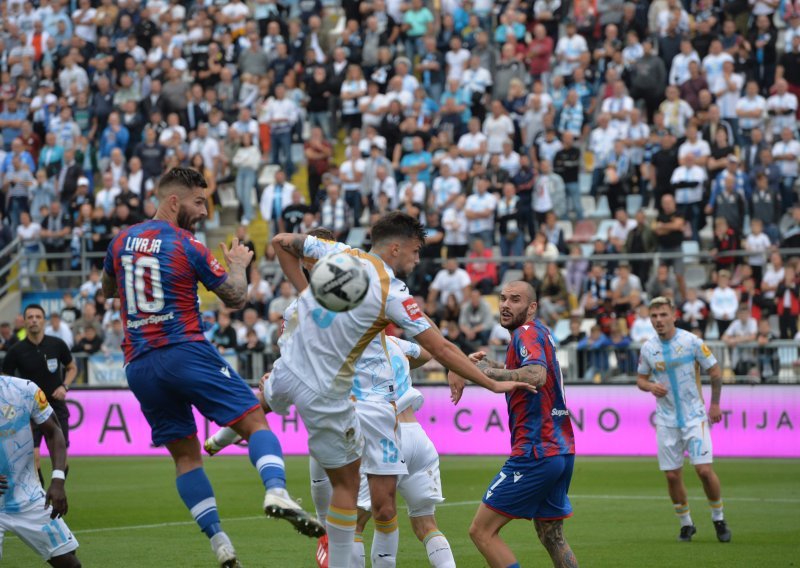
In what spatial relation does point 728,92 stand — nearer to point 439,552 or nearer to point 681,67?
point 681,67

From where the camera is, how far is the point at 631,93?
93.1ft

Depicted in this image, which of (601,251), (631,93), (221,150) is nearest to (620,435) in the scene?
(601,251)

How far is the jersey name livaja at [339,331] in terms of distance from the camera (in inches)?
343

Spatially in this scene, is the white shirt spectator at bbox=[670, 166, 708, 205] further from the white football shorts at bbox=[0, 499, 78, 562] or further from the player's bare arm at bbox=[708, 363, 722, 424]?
the white football shorts at bbox=[0, 499, 78, 562]

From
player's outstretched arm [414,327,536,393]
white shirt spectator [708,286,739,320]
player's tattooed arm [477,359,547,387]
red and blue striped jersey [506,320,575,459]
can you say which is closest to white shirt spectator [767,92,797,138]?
white shirt spectator [708,286,739,320]

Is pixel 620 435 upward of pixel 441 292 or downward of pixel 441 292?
downward

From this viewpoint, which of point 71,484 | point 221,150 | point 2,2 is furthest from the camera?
point 2,2

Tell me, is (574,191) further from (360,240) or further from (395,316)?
(395,316)

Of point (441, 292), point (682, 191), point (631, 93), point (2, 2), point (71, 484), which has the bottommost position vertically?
point (71, 484)

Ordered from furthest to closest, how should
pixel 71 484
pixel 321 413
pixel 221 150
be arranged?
pixel 221 150
pixel 71 484
pixel 321 413

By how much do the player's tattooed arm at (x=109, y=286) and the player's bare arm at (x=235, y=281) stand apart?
2.71ft

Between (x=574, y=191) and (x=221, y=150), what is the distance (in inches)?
341

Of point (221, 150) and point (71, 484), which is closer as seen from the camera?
point (71, 484)

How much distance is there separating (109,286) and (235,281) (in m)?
1.07
